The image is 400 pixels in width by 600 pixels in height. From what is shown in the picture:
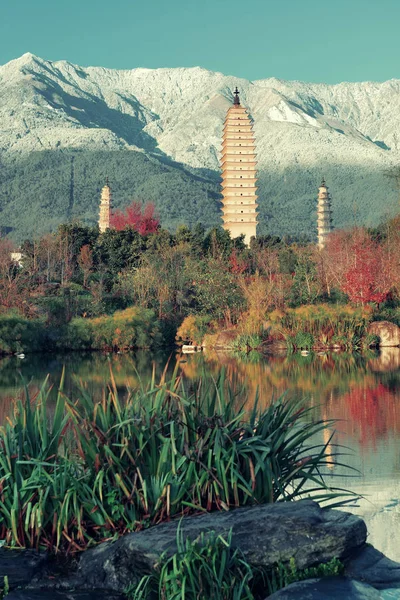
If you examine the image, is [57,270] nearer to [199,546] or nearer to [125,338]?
[125,338]

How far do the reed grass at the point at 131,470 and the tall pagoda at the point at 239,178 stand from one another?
145ft

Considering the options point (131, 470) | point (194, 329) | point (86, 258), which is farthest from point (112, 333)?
point (131, 470)

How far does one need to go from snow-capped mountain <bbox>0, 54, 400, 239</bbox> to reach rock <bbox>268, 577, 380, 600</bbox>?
3673cm

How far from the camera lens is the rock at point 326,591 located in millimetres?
4600

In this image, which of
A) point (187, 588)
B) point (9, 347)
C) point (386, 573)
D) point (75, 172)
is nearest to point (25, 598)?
point (187, 588)

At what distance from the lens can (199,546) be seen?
4.87m

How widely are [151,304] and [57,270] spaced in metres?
5.64

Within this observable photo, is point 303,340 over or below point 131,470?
over

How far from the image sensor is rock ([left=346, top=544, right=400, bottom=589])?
16.5ft

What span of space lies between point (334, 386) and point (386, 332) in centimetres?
1004

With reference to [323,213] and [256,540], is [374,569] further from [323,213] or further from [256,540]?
[323,213]

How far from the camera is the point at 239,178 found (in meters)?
50.2

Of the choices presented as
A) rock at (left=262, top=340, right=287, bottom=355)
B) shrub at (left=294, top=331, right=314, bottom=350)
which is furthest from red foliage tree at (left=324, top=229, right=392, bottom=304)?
rock at (left=262, top=340, right=287, bottom=355)

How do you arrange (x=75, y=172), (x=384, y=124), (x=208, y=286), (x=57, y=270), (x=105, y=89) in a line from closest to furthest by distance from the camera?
1. (x=208, y=286)
2. (x=57, y=270)
3. (x=75, y=172)
4. (x=384, y=124)
5. (x=105, y=89)
